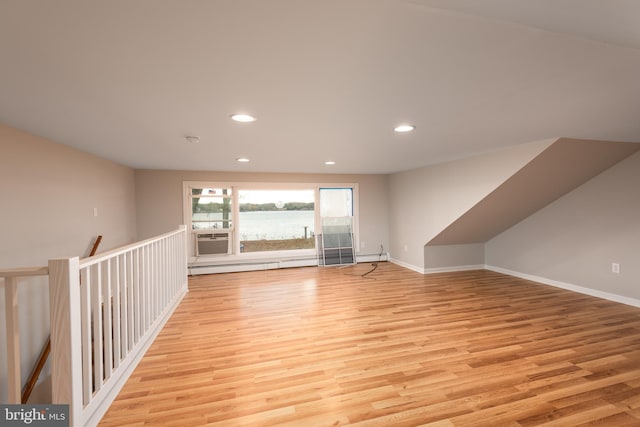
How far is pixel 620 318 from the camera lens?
9.68 feet

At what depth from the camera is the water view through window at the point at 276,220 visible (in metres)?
5.69

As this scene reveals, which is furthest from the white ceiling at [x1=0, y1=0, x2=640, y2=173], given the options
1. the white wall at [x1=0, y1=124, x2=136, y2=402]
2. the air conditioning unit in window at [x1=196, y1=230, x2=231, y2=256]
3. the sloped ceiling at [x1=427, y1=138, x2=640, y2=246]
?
the air conditioning unit in window at [x1=196, y1=230, x2=231, y2=256]

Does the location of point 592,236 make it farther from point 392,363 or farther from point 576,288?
point 392,363

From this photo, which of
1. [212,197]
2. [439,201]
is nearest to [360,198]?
[439,201]

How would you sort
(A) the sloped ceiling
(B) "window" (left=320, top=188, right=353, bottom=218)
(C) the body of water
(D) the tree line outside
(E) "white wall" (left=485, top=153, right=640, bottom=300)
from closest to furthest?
(A) the sloped ceiling, (E) "white wall" (left=485, top=153, right=640, bottom=300), (D) the tree line outside, (C) the body of water, (B) "window" (left=320, top=188, right=353, bottom=218)

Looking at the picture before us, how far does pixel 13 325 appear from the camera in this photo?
123 centimetres

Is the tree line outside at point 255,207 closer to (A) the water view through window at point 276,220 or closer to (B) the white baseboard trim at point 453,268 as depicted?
(A) the water view through window at point 276,220

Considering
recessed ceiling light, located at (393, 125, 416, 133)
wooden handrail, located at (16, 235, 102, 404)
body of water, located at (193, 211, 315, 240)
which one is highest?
recessed ceiling light, located at (393, 125, 416, 133)

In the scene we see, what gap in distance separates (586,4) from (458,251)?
4840 mm

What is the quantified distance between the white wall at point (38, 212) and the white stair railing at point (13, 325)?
1321mm

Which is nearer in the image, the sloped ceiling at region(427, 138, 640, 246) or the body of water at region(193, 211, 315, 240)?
the sloped ceiling at region(427, 138, 640, 246)

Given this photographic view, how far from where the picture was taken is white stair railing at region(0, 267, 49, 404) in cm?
122

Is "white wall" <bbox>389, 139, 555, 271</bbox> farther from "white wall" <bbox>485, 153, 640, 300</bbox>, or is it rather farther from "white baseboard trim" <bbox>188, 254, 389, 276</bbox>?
"white wall" <bbox>485, 153, 640, 300</bbox>

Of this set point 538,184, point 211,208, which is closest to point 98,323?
point 211,208
